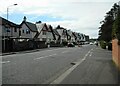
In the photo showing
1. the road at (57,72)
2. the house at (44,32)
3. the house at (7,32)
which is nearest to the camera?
the road at (57,72)

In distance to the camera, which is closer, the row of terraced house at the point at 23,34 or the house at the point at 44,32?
the row of terraced house at the point at 23,34

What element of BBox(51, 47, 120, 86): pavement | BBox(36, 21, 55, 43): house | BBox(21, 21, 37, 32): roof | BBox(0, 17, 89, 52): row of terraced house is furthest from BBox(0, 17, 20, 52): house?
BBox(51, 47, 120, 86): pavement

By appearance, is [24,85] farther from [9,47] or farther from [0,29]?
[0,29]

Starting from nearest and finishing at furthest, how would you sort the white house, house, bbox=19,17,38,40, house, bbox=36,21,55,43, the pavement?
the pavement < the white house < house, bbox=19,17,38,40 < house, bbox=36,21,55,43

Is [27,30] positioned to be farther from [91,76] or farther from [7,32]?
[91,76]

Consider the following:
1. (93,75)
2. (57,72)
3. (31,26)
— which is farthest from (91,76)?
(31,26)

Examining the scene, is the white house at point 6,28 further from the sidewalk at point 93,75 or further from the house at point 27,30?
the sidewalk at point 93,75

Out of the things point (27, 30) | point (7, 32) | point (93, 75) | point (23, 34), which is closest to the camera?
point (93, 75)

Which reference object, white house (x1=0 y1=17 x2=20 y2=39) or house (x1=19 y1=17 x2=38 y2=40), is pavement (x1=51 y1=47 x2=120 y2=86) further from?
house (x1=19 y1=17 x2=38 y2=40)

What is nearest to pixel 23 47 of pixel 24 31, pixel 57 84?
pixel 24 31

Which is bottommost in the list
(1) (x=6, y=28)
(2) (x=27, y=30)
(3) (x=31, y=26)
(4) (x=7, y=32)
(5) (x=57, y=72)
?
(5) (x=57, y=72)

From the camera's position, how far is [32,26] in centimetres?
9675

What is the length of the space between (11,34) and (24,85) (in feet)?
197

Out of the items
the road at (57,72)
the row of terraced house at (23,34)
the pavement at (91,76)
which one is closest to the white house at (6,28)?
the row of terraced house at (23,34)
